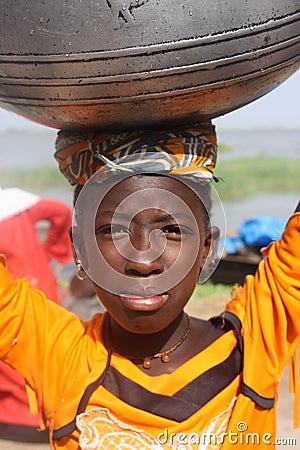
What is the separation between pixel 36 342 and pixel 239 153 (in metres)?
21.2

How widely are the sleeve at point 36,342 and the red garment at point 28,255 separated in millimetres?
1845

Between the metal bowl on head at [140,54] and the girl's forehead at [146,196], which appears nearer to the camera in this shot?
the metal bowl on head at [140,54]

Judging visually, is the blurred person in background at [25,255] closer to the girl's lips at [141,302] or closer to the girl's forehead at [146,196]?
the girl's lips at [141,302]

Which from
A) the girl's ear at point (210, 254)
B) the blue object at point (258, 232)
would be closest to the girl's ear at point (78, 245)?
the girl's ear at point (210, 254)

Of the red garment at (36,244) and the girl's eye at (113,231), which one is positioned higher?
the girl's eye at (113,231)

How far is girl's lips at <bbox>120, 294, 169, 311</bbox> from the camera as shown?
192 cm

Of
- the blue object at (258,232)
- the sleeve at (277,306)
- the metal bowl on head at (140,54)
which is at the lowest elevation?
the blue object at (258,232)

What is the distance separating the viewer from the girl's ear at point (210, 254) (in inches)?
83.0

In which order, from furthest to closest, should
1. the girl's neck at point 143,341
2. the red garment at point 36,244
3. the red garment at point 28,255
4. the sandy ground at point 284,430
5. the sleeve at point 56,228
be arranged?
the sleeve at point 56,228 → the red garment at point 36,244 → the red garment at point 28,255 → the sandy ground at point 284,430 → the girl's neck at point 143,341

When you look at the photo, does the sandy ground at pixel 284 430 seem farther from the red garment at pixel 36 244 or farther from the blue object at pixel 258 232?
the blue object at pixel 258 232

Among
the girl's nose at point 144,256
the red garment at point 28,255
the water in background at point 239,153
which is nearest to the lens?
the girl's nose at point 144,256

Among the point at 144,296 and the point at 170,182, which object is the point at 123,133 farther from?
the point at 144,296

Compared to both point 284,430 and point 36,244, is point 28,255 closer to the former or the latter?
point 36,244

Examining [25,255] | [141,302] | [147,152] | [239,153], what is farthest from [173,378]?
[239,153]
